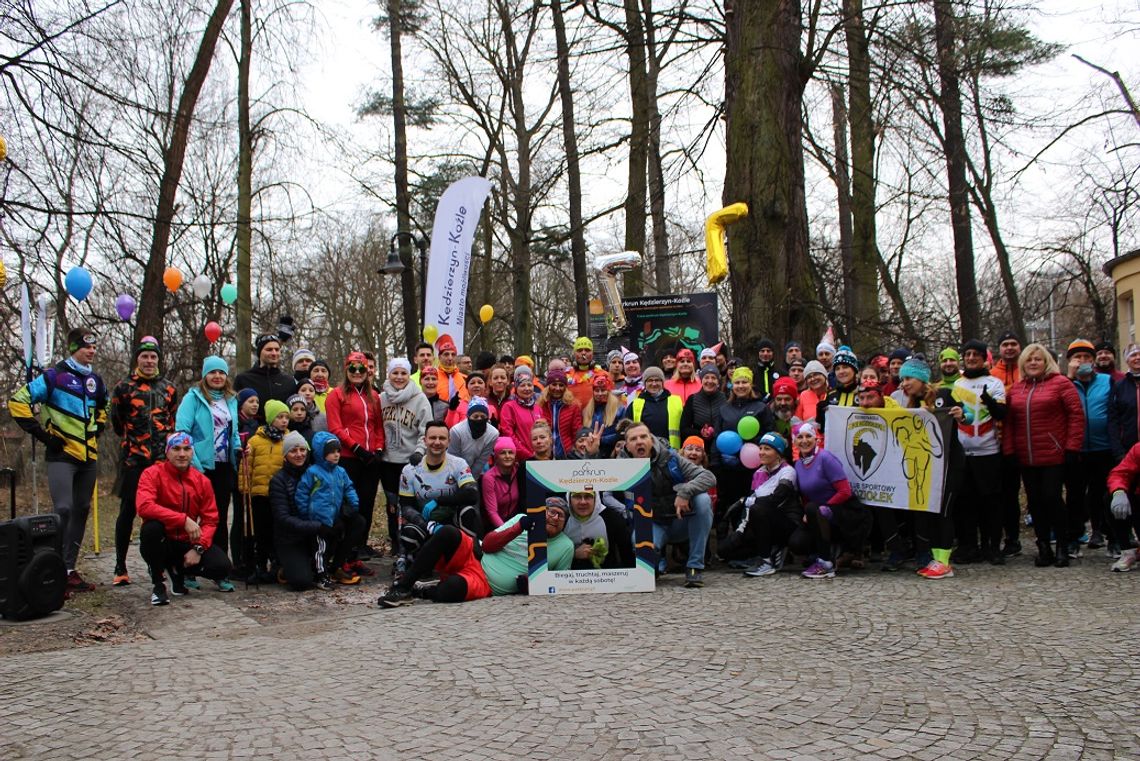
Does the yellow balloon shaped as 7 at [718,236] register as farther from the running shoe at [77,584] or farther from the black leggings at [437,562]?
the running shoe at [77,584]

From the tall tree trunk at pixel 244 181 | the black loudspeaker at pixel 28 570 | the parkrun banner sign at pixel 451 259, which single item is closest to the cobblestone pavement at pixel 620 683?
the black loudspeaker at pixel 28 570

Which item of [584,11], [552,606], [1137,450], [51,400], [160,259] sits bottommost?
[552,606]

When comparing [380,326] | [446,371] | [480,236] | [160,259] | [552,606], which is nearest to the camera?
[552,606]

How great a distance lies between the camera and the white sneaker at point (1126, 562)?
792 cm

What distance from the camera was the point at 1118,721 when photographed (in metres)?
4.23

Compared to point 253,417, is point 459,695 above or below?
below

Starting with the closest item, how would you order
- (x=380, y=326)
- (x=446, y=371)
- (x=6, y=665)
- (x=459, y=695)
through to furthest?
(x=459, y=695)
(x=6, y=665)
(x=446, y=371)
(x=380, y=326)

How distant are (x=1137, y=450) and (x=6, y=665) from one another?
8485 mm

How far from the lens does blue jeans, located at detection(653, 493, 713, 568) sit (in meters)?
8.12

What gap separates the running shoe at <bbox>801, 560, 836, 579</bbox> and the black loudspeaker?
5984 millimetres

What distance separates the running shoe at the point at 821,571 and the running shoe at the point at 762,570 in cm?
29

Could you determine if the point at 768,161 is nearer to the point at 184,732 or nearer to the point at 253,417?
the point at 253,417

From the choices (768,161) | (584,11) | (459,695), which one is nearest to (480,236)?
(584,11)

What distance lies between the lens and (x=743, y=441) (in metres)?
8.93
